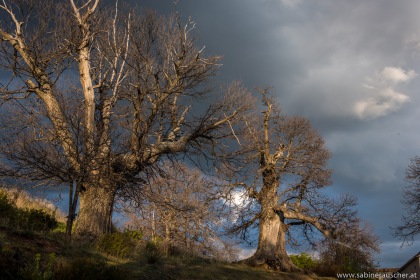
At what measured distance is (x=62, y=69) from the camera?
51.1 ft

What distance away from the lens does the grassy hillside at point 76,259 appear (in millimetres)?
6879

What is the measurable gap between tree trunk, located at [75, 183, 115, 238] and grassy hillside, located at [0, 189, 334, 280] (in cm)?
135

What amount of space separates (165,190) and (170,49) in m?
15.3

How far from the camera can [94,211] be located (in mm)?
13820

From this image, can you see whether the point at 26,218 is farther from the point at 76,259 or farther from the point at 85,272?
the point at 85,272

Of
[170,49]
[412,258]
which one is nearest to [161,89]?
[170,49]

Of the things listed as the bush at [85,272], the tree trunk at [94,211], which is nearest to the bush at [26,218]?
the tree trunk at [94,211]

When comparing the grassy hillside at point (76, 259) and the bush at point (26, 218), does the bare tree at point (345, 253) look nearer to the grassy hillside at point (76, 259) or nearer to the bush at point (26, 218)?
the grassy hillside at point (76, 259)

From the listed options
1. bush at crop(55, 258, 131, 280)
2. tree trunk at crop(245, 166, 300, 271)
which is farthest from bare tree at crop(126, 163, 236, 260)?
bush at crop(55, 258, 131, 280)

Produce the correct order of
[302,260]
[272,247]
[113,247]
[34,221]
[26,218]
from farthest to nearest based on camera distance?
[302,260] → [272,247] → [34,221] → [26,218] → [113,247]

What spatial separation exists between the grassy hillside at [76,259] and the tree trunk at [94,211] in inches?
53.0

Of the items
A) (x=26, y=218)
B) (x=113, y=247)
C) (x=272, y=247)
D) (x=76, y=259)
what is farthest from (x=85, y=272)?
(x=272, y=247)

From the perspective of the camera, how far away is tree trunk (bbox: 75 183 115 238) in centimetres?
1355

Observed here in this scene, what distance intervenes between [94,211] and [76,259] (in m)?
6.16
